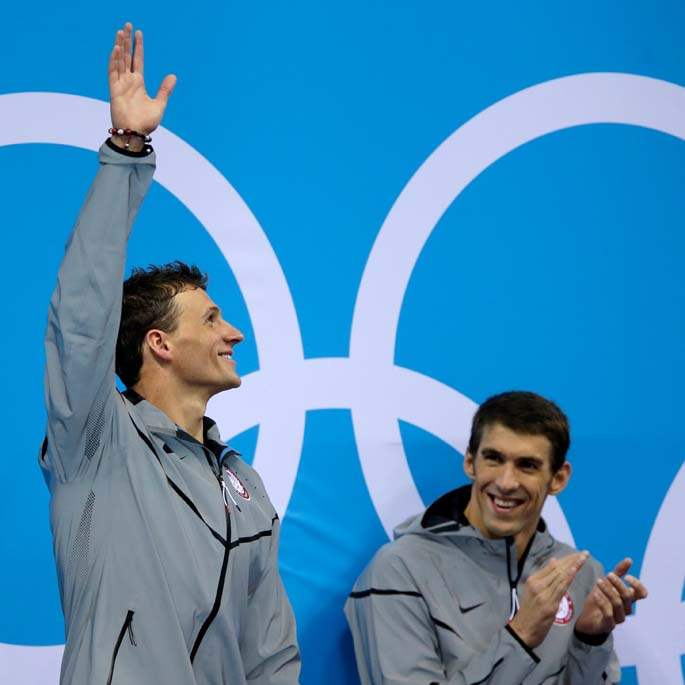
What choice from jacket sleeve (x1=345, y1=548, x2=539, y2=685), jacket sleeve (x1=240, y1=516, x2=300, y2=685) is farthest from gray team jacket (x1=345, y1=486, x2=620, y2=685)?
jacket sleeve (x1=240, y1=516, x2=300, y2=685)

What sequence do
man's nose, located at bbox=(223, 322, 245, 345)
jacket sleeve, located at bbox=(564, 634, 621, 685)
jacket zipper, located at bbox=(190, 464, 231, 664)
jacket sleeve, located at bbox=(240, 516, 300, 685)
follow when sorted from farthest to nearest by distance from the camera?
jacket sleeve, located at bbox=(564, 634, 621, 685) → man's nose, located at bbox=(223, 322, 245, 345) → jacket sleeve, located at bbox=(240, 516, 300, 685) → jacket zipper, located at bbox=(190, 464, 231, 664)

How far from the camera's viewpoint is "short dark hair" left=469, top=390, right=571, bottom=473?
3.25 meters

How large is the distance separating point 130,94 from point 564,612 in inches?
68.0

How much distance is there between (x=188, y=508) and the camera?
2447mm

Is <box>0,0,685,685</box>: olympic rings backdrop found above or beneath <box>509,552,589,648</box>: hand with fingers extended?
above

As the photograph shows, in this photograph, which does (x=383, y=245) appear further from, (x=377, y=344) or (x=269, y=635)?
(x=269, y=635)

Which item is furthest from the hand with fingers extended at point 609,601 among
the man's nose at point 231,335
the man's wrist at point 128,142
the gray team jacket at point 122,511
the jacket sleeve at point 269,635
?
the man's wrist at point 128,142

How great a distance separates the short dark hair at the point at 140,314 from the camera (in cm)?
271

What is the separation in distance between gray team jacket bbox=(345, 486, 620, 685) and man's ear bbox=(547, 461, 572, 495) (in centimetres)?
11

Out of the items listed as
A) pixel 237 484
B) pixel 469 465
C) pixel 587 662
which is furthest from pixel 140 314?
pixel 587 662

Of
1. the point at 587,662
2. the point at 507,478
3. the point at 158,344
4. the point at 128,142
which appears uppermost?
the point at 128,142

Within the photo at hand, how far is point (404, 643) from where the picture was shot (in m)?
3.01

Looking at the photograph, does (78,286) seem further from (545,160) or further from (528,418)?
(545,160)

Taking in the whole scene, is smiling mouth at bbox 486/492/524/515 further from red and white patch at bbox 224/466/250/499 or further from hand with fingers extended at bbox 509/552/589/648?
red and white patch at bbox 224/466/250/499
